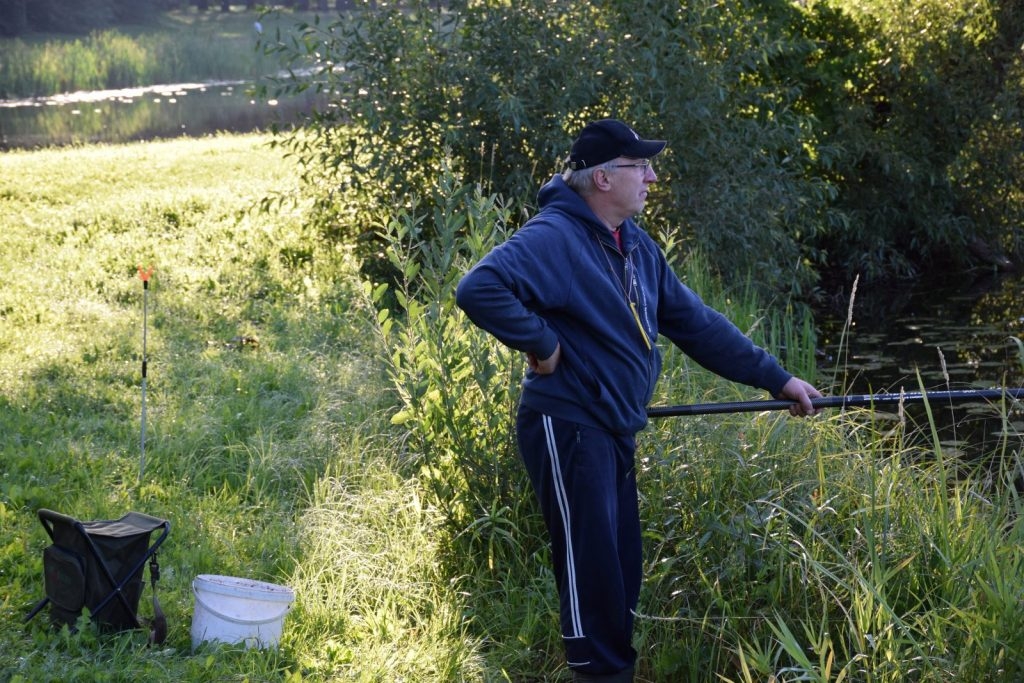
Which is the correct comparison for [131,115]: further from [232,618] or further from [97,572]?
[232,618]

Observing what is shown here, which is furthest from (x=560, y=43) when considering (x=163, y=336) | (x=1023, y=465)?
(x=1023, y=465)

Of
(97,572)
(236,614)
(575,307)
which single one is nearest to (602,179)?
(575,307)

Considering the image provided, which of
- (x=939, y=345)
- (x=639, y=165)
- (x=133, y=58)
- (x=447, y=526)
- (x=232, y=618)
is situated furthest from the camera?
(x=133, y=58)

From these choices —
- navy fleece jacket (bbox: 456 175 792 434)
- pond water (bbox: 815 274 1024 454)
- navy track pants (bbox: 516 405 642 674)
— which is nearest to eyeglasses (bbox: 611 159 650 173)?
navy fleece jacket (bbox: 456 175 792 434)

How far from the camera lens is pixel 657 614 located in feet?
14.4

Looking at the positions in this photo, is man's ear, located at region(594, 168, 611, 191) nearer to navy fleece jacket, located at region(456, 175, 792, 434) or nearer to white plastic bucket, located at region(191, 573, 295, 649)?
navy fleece jacket, located at region(456, 175, 792, 434)

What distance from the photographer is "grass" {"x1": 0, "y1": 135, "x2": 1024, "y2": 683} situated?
396cm

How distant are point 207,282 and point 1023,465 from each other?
7.29 meters

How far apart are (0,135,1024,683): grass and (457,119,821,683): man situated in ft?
1.01

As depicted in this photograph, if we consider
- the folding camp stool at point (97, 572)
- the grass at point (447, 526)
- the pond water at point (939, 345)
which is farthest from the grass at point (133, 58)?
the folding camp stool at point (97, 572)

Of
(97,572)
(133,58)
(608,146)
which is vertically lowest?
(97,572)

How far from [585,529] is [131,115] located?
28.7 meters

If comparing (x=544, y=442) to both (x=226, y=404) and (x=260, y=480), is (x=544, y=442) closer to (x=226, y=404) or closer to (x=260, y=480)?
(x=260, y=480)

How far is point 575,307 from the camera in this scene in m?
3.78
